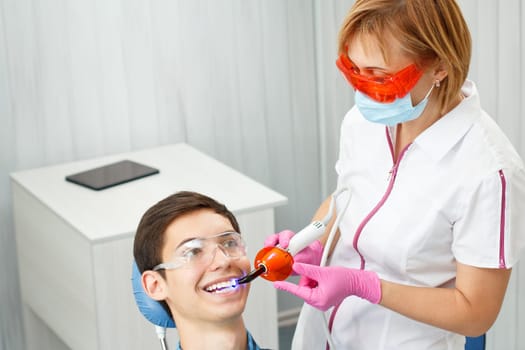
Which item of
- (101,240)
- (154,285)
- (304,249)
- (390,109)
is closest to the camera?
(390,109)

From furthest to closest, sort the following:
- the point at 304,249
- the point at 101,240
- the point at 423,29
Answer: the point at 101,240, the point at 304,249, the point at 423,29

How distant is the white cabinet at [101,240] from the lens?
2.52 m

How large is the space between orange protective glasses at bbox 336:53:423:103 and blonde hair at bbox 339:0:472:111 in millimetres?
33

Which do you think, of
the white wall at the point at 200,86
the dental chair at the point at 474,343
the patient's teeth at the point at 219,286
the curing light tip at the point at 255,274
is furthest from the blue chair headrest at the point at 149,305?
the white wall at the point at 200,86

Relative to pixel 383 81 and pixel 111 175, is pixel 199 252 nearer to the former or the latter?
pixel 383 81

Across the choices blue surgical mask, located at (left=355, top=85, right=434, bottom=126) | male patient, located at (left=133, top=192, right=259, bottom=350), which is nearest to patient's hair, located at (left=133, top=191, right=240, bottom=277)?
male patient, located at (left=133, top=192, right=259, bottom=350)

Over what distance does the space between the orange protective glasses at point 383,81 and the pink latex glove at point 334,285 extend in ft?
A: 1.16

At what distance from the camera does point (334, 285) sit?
1.78 meters

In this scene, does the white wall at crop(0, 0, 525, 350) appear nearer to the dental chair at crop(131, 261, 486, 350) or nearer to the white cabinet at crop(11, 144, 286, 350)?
the white cabinet at crop(11, 144, 286, 350)

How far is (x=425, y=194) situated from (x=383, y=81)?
0.25m

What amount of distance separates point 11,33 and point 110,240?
0.88 metres

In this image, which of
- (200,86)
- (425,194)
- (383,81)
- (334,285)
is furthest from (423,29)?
(200,86)

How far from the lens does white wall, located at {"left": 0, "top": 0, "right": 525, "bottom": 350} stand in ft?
9.49

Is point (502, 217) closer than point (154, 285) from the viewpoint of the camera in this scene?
Yes
